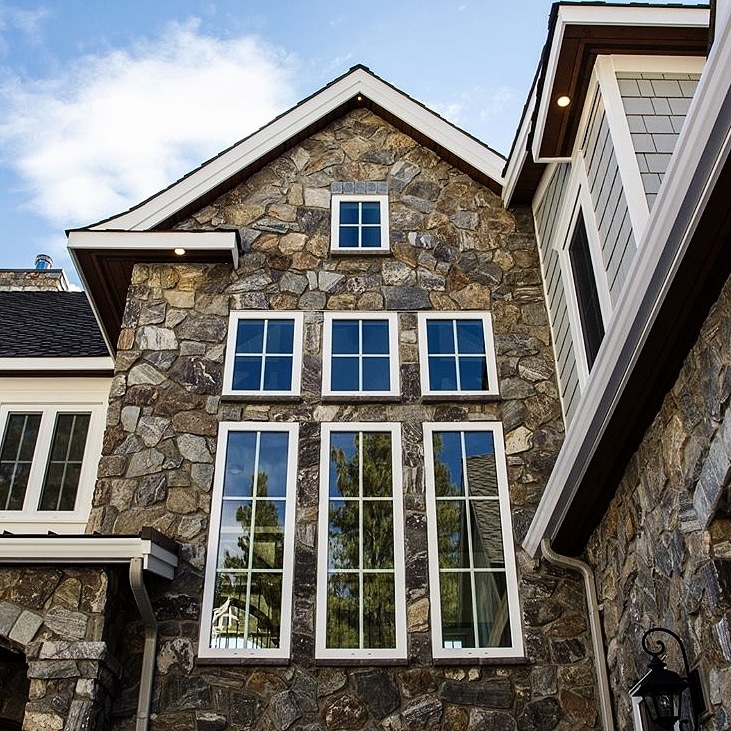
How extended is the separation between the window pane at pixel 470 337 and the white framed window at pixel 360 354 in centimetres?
56

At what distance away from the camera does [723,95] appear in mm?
3051

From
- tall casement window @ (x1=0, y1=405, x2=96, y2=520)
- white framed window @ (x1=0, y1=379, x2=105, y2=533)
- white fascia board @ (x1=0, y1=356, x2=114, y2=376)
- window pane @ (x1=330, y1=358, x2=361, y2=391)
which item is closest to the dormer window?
window pane @ (x1=330, y1=358, x2=361, y2=391)

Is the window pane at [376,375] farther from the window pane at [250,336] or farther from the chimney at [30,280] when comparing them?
the chimney at [30,280]

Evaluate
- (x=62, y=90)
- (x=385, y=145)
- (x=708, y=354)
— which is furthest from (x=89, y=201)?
(x=708, y=354)

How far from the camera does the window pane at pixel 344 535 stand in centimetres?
639

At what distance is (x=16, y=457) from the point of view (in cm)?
816

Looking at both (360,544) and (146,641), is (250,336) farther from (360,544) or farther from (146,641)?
(146,641)

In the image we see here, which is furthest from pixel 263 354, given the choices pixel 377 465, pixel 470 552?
pixel 470 552

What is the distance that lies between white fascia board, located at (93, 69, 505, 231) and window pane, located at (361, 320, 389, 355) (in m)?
1.92

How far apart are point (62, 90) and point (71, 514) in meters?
6.79

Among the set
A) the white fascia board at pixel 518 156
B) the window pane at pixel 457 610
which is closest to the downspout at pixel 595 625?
the window pane at pixel 457 610

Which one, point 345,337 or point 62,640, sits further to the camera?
point 345,337

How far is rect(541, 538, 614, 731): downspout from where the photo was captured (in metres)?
5.75

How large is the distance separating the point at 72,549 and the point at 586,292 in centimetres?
410
